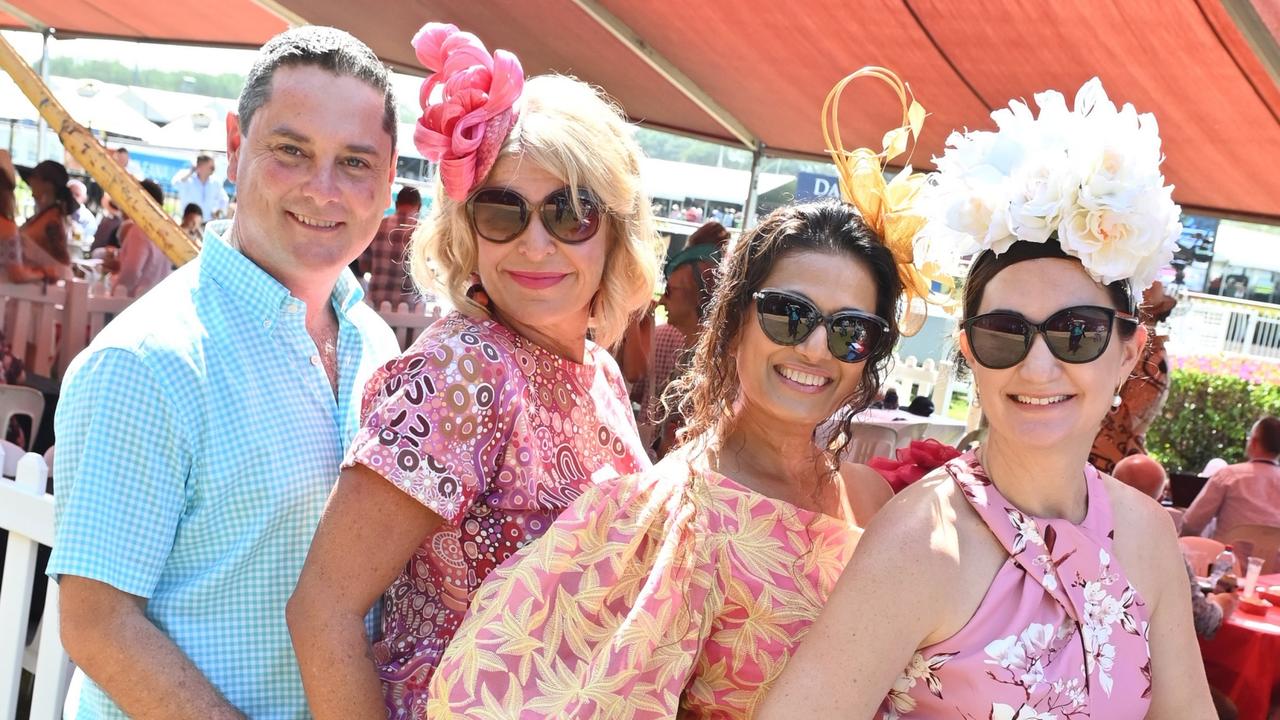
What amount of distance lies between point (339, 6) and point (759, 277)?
751 centimetres

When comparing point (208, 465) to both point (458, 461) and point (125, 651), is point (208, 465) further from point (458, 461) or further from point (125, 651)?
point (458, 461)

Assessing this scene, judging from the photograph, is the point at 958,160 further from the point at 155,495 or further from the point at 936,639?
the point at 155,495

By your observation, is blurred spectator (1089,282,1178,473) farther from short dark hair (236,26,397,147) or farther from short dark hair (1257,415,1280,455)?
short dark hair (236,26,397,147)

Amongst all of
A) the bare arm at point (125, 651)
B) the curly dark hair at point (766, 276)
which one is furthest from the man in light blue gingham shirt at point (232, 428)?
the curly dark hair at point (766, 276)

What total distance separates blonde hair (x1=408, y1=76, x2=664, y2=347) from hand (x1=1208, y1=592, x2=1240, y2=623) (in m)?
3.53

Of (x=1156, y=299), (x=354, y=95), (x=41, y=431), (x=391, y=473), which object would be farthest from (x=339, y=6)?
(x=391, y=473)

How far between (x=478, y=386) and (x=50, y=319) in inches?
220

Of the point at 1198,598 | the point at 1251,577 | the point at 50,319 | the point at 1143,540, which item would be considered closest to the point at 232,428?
the point at 1143,540

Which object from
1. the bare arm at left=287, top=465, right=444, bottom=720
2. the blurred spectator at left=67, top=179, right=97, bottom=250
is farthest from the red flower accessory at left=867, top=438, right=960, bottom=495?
the blurred spectator at left=67, top=179, right=97, bottom=250

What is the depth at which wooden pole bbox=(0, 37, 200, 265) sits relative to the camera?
12.0 feet

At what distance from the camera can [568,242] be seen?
1.90 metres

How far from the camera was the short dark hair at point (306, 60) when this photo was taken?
6.45 feet

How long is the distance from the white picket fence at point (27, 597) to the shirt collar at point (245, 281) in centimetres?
98

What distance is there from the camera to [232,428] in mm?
1753
